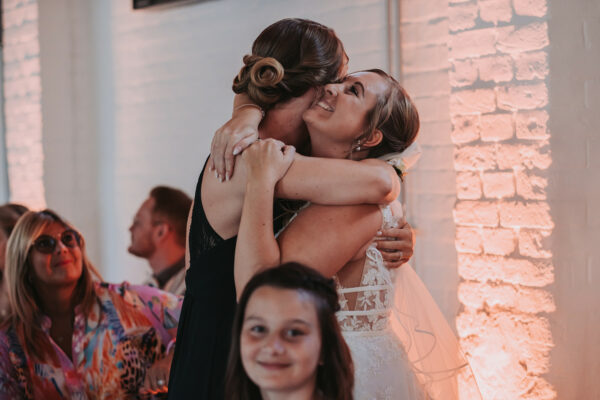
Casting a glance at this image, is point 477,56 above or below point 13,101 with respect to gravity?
below

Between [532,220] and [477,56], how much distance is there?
0.76m

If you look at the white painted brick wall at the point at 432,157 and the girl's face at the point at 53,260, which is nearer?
the girl's face at the point at 53,260

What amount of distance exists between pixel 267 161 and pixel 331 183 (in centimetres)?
15

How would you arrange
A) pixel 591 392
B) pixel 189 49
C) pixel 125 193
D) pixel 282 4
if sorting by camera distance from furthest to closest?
pixel 125 193 → pixel 189 49 → pixel 282 4 → pixel 591 392

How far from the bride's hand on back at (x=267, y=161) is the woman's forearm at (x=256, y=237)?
2cm

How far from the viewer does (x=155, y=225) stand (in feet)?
12.7

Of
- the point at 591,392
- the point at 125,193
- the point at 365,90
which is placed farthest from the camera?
the point at 125,193

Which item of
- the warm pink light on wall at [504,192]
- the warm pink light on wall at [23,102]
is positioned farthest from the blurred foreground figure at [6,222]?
the warm pink light on wall at [504,192]

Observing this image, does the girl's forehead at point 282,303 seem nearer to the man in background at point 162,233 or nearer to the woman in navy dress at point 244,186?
the woman in navy dress at point 244,186

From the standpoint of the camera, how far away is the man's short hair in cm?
387

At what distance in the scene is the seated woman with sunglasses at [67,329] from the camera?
2.60 m

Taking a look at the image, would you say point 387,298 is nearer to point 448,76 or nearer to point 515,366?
point 515,366

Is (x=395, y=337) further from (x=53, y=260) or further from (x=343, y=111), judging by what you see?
(x=53, y=260)

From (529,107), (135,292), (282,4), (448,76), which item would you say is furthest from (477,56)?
(135,292)
